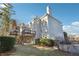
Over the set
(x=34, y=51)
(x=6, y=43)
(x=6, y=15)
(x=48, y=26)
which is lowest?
(x=34, y=51)

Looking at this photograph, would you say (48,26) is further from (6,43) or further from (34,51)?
(6,43)

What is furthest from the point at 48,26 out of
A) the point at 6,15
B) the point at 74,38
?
the point at 6,15

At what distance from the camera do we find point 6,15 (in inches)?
140

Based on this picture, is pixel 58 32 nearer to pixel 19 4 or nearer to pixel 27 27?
pixel 27 27

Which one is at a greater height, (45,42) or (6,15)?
(6,15)

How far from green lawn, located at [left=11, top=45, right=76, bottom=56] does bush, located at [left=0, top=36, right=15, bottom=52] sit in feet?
0.34

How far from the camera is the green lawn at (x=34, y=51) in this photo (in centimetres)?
350

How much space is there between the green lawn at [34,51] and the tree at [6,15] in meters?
0.36

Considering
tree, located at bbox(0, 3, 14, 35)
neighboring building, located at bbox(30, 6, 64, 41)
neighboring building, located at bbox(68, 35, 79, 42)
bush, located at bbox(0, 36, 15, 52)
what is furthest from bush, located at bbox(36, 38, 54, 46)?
tree, located at bbox(0, 3, 14, 35)

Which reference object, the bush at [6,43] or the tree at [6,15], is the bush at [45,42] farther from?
the tree at [6,15]

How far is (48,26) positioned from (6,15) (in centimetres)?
75

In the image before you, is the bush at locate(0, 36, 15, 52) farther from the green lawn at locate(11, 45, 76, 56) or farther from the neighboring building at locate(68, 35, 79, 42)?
the neighboring building at locate(68, 35, 79, 42)

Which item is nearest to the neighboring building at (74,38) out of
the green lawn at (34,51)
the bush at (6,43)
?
the green lawn at (34,51)

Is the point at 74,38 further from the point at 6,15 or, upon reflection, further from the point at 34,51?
the point at 6,15
